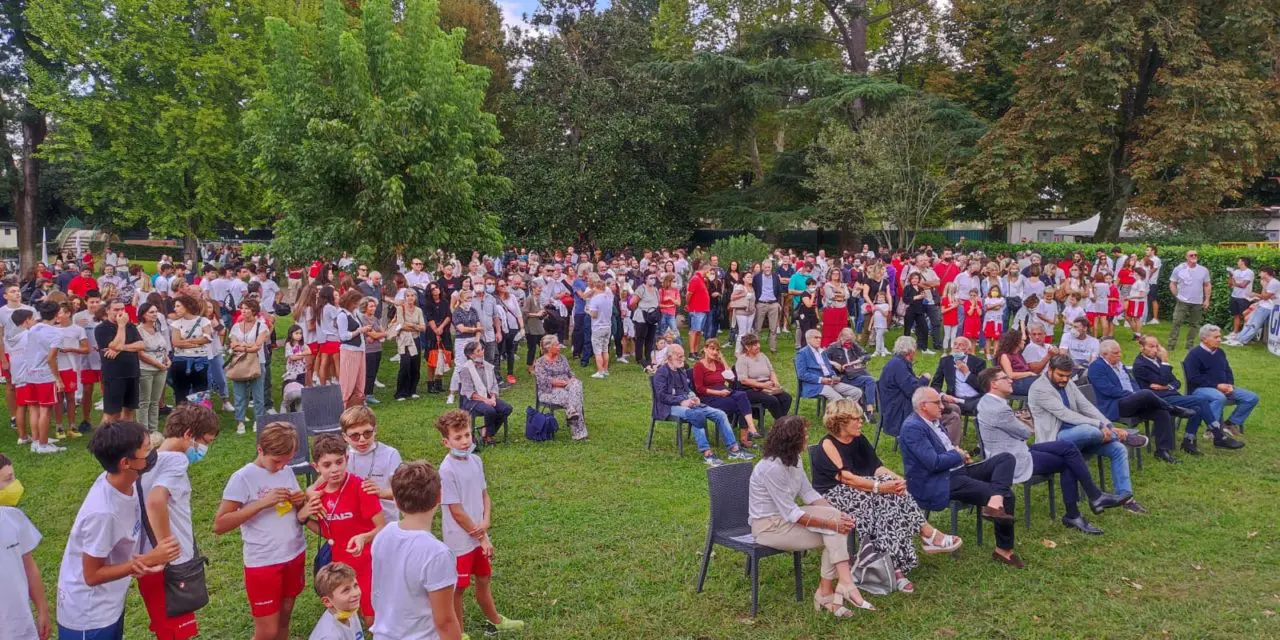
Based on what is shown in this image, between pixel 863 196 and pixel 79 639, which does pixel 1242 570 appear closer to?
pixel 79 639

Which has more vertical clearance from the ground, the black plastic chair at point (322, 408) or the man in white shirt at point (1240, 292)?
the man in white shirt at point (1240, 292)

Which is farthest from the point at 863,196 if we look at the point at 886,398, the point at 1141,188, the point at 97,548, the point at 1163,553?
the point at 97,548

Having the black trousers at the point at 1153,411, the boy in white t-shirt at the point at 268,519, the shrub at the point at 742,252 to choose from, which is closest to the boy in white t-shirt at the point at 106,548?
the boy in white t-shirt at the point at 268,519

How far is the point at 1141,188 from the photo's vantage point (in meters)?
27.2

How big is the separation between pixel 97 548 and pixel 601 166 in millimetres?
25414

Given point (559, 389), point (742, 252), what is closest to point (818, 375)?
point (559, 389)

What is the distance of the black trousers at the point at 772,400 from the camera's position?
9.67 m

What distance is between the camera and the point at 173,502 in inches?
162

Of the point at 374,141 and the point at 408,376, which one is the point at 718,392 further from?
the point at 374,141

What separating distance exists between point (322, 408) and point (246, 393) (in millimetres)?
2211

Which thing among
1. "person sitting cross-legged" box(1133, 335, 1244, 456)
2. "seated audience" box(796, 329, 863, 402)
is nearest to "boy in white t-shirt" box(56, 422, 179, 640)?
"seated audience" box(796, 329, 863, 402)

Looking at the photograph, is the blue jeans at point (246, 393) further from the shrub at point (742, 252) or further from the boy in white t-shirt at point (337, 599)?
the shrub at point (742, 252)

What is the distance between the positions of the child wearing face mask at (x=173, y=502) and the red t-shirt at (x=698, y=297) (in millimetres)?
11088

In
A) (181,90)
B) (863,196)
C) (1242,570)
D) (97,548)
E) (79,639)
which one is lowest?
(1242,570)
